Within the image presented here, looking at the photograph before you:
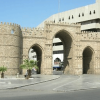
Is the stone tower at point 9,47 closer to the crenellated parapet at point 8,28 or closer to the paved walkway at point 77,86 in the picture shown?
the crenellated parapet at point 8,28

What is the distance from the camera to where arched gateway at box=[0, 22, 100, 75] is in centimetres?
3741

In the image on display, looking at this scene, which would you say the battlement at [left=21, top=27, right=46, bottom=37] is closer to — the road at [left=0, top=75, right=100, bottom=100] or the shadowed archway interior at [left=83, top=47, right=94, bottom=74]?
the shadowed archway interior at [left=83, top=47, right=94, bottom=74]

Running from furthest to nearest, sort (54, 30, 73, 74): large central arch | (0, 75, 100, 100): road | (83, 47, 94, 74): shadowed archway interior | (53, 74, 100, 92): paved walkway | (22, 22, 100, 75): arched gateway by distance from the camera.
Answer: (83, 47, 94, 74): shadowed archway interior → (54, 30, 73, 74): large central arch → (22, 22, 100, 75): arched gateway → (53, 74, 100, 92): paved walkway → (0, 75, 100, 100): road

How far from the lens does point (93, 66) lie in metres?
46.8

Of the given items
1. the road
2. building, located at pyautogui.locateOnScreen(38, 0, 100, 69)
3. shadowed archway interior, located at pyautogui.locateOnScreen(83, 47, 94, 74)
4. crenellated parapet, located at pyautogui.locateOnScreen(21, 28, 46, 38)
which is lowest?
the road

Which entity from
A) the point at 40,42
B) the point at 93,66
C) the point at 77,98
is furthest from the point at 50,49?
the point at 77,98

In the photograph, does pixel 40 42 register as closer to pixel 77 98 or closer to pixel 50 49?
pixel 50 49

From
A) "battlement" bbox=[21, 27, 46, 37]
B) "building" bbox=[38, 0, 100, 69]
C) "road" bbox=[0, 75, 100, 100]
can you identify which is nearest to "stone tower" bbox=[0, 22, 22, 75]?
"battlement" bbox=[21, 27, 46, 37]

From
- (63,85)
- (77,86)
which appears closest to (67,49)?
(63,85)

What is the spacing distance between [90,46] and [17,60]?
16.6 meters

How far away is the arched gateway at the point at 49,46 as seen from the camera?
37406mm

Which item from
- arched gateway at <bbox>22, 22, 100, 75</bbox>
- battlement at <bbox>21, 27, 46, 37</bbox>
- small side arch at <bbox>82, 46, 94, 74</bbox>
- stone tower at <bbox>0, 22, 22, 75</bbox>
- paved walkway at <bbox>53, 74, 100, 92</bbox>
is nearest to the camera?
paved walkway at <bbox>53, 74, 100, 92</bbox>

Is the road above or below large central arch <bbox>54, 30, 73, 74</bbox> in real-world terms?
below

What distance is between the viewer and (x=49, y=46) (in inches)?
1647
